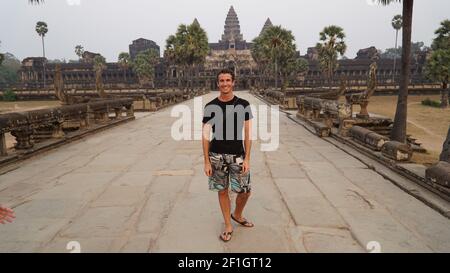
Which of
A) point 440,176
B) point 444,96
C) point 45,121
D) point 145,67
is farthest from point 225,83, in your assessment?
point 145,67

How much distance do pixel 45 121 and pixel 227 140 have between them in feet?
21.0

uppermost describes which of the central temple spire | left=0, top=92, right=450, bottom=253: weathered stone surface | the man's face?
the central temple spire

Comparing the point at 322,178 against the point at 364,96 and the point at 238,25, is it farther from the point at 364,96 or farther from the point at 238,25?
the point at 238,25

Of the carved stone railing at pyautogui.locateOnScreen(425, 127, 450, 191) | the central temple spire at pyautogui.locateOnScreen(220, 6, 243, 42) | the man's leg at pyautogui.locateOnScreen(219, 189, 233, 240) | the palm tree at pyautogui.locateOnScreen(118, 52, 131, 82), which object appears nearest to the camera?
the man's leg at pyautogui.locateOnScreen(219, 189, 233, 240)

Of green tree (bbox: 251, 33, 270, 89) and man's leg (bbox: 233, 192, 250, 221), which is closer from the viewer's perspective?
man's leg (bbox: 233, 192, 250, 221)

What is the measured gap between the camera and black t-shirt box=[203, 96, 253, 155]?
3174 millimetres

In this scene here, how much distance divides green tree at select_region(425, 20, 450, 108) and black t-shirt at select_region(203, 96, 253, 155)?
37.4 m

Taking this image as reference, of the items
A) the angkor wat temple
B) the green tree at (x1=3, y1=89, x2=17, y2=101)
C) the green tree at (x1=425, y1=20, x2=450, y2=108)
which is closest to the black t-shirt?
the green tree at (x1=425, y1=20, x2=450, y2=108)

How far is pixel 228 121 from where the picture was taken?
3.17 meters

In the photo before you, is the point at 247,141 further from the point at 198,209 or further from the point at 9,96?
the point at 9,96

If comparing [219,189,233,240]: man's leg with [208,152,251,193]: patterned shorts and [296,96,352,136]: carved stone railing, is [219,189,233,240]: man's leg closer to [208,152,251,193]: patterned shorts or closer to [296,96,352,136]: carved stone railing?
[208,152,251,193]: patterned shorts

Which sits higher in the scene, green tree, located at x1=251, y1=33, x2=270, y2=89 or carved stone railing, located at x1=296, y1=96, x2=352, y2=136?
green tree, located at x1=251, y1=33, x2=270, y2=89

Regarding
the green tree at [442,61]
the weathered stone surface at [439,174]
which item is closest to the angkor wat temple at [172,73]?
the green tree at [442,61]
